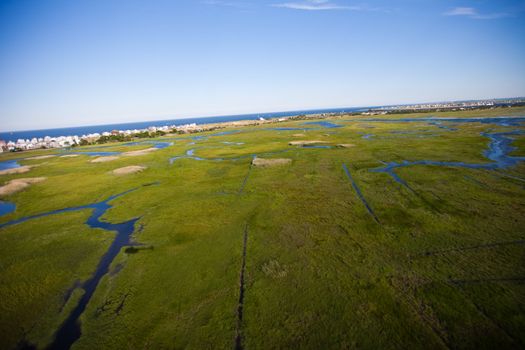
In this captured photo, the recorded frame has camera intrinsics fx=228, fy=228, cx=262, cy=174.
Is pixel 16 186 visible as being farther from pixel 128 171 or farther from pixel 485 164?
pixel 485 164

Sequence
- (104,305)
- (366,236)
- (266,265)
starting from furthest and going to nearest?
(366,236)
(266,265)
(104,305)

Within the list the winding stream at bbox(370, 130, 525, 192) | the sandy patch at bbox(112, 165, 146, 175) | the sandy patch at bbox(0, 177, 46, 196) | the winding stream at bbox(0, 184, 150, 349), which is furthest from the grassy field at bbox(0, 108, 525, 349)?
the sandy patch at bbox(112, 165, 146, 175)

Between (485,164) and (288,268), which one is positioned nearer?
(288,268)

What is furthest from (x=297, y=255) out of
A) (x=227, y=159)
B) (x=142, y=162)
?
(x=142, y=162)

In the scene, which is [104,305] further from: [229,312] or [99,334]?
[229,312]

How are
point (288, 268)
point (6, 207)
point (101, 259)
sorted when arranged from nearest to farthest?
point (288, 268) → point (101, 259) → point (6, 207)

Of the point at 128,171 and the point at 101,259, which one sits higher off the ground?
the point at 128,171

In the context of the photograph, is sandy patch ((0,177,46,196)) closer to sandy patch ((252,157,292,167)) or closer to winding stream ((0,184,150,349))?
winding stream ((0,184,150,349))

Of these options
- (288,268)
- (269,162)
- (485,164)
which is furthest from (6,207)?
(485,164)
